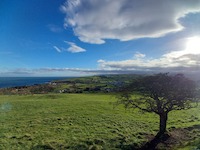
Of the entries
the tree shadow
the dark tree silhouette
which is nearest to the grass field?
the tree shadow

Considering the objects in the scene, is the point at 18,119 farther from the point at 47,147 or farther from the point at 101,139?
the point at 101,139

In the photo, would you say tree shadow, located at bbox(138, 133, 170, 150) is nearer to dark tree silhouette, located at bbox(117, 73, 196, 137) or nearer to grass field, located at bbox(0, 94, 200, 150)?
dark tree silhouette, located at bbox(117, 73, 196, 137)

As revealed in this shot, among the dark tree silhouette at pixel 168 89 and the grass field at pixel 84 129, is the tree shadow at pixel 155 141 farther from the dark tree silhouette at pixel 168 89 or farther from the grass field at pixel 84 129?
the grass field at pixel 84 129

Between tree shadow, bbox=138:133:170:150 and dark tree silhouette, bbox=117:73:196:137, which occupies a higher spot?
dark tree silhouette, bbox=117:73:196:137

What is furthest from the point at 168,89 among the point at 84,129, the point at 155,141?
the point at 84,129

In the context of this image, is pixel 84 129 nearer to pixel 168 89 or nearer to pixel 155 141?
pixel 155 141

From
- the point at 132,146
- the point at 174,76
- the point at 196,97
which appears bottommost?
the point at 132,146

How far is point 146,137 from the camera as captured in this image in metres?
26.7

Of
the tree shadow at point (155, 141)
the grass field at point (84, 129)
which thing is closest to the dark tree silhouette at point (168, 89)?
the tree shadow at point (155, 141)

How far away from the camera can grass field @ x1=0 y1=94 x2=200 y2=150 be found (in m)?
23.8

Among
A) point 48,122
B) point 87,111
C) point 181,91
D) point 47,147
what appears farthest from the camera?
point 87,111

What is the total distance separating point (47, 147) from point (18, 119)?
Answer: 15064 mm

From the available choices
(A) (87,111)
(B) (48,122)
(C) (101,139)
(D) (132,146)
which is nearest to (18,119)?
(B) (48,122)

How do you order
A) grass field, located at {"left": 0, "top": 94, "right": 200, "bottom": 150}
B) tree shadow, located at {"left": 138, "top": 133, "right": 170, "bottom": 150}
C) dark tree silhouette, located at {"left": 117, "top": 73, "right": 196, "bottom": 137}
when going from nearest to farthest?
tree shadow, located at {"left": 138, "top": 133, "right": 170, "bottom": 150}
grass field, located at {"left": 0, "top": 94, "right": 200, "bottom": 150}
dark tree silhouette, located at {"left": 117, "top": 73, "right": 196, "bottom": 137}
